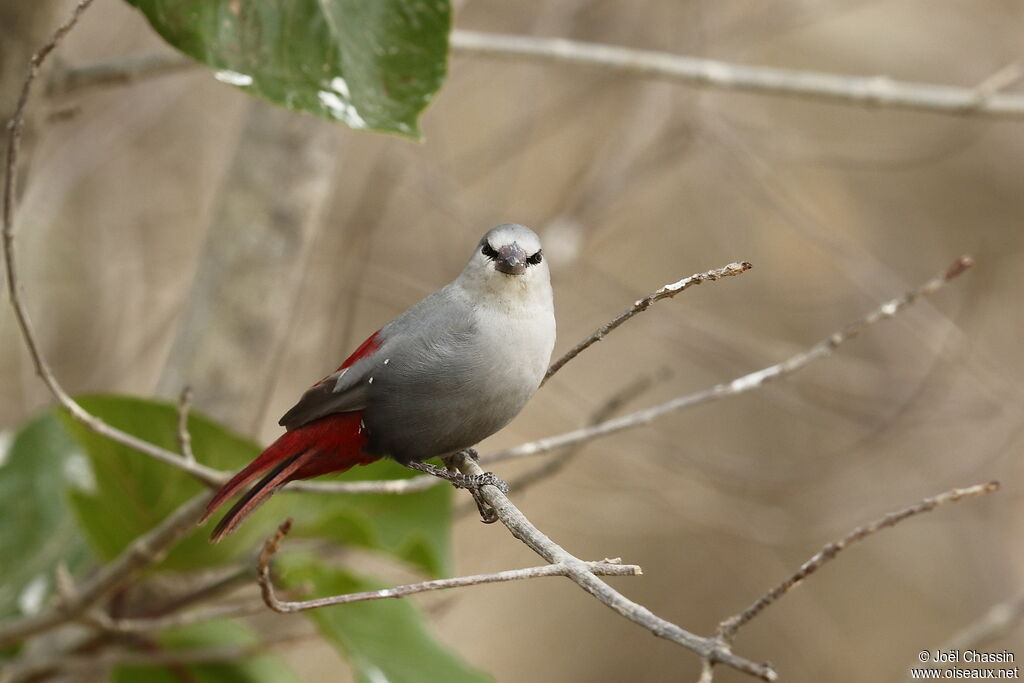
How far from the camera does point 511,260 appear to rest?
5.99 ft

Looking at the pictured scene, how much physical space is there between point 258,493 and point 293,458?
10 centimetres

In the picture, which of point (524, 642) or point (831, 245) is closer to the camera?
point (831, 245)

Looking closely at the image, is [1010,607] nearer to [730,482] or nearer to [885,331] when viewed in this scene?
[730,482]

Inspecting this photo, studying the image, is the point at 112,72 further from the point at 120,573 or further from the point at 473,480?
the point at 473,480

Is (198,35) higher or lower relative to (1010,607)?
lower

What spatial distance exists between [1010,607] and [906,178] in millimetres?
3943

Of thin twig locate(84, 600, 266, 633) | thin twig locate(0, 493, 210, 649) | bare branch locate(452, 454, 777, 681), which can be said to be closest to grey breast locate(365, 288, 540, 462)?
bare branch locate(452, 454, 777, 681)

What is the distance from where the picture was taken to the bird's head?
6.04ft

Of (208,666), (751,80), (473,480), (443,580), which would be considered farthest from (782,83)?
(208,666)

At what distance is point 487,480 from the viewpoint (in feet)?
5.79

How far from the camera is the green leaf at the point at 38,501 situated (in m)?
2.81

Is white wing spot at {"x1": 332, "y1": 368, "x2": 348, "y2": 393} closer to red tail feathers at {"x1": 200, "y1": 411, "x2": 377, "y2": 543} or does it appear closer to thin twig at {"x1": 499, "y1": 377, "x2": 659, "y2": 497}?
red tail feathers at {"x1": 200, "y1": 411, "x2": 377, "y2": 543}

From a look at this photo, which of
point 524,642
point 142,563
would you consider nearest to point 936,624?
point 524,642

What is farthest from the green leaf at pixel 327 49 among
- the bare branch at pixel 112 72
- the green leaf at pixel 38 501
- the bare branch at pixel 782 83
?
the green leaf at pixel 38 501
